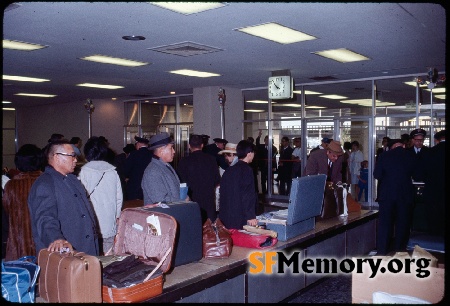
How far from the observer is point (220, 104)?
1068 centimetres

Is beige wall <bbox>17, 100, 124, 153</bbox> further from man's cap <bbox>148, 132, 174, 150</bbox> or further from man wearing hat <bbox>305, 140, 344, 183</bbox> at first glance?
man's cap <bbox>148, 132, 174, 150</bbox>

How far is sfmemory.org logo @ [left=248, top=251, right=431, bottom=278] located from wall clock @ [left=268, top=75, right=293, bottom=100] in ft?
14.0

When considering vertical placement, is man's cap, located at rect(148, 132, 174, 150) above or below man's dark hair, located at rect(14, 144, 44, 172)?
above

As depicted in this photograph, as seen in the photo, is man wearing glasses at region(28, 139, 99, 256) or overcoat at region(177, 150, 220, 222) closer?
man wearing glasses at region(28, 139, 99, 256)

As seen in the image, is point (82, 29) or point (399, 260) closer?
point (399, 260)

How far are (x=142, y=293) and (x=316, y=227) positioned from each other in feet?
8.01

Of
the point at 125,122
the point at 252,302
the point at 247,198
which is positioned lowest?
the point at 252,302

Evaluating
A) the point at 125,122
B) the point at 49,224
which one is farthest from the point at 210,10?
the point at 125,122

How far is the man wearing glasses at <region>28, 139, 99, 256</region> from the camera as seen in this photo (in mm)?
2605

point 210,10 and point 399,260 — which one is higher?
point 210,10

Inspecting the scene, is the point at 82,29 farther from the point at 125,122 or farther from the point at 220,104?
the point at 125,122

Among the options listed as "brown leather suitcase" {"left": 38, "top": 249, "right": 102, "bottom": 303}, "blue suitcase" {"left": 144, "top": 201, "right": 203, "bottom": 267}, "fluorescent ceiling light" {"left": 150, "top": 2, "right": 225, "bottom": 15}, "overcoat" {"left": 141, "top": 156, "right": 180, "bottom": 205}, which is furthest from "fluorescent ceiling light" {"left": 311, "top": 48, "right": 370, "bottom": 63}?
"brown leather suitcase" {"left": 38, "top": 249, "right": 102, "bottom": 303}

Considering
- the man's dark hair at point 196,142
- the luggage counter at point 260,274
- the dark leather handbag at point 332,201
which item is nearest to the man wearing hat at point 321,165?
the luggage counter at point 260,274

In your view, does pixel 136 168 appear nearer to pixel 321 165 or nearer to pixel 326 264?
pixel 326 264
